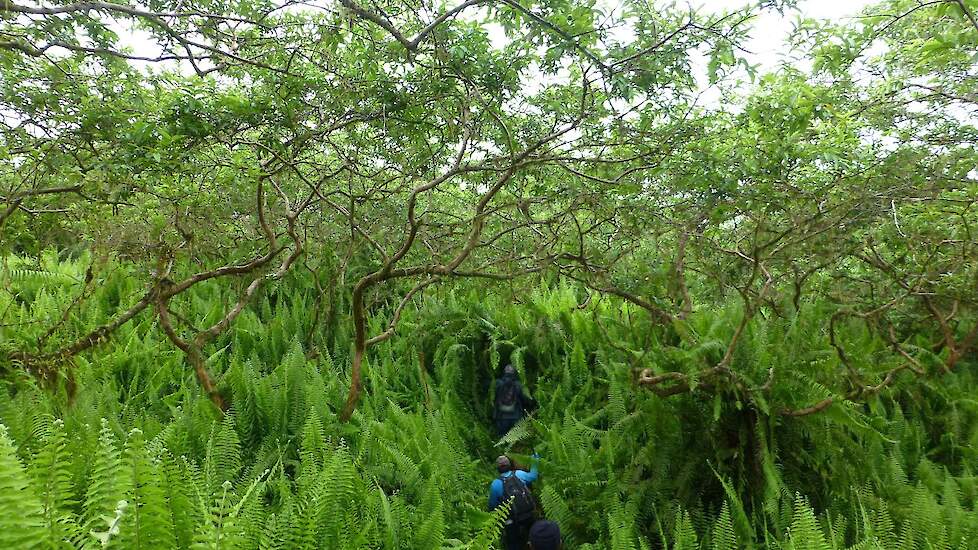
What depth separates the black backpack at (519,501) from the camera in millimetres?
3871

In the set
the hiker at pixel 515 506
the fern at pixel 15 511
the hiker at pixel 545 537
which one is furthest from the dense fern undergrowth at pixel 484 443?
the hiker at pixel 545 537

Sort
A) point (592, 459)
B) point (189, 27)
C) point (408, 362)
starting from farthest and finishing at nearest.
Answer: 1. point (408, 362)
2. point (592, 459)
3. point (189, 27)

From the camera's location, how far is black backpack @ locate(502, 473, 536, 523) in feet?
12.7

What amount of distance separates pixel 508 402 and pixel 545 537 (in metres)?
2.25

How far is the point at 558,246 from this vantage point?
6023 mm

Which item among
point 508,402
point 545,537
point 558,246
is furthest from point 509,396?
point 545,537

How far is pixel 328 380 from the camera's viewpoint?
227 inches

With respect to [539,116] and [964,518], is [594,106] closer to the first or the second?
[539,116]

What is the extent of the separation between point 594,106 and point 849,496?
317cm

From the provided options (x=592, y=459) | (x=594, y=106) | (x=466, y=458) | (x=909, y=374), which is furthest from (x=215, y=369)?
(x=909, y=374)

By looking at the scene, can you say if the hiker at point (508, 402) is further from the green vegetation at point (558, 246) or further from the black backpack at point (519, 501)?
the black backpack at point (519, 501)

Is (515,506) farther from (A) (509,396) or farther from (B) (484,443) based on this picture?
(A) (509,396)

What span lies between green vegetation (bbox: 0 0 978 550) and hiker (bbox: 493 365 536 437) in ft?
0.71

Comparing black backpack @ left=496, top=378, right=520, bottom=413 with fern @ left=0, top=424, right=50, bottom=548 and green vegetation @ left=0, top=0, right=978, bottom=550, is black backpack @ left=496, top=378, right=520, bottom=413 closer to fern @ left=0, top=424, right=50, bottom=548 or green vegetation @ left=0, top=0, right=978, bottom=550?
green vegetation @ left=0, top=0, right=978, bottom=550
